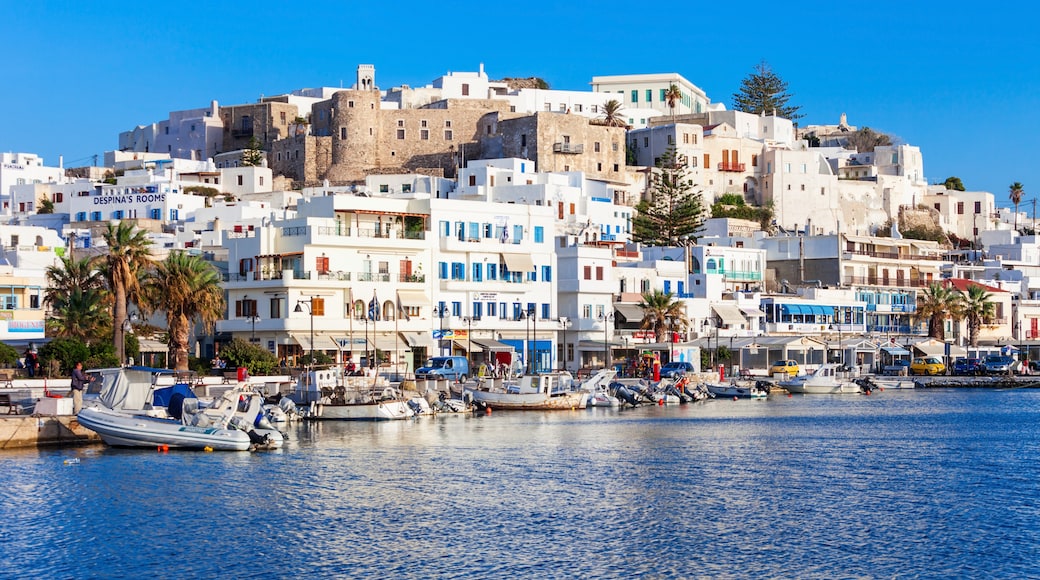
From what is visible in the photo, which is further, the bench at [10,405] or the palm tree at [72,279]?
the palm tree at [72,279]

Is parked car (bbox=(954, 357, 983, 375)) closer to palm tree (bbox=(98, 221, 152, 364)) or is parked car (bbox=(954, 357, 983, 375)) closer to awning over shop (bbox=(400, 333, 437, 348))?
awning over shop (bbox=(400, 333, 437, 348))

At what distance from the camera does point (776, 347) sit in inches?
3041

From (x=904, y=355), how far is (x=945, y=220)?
4013cm

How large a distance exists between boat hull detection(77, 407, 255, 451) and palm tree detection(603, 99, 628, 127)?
7173 centimetres

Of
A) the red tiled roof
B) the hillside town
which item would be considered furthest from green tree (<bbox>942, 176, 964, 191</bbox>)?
the red tiled roof

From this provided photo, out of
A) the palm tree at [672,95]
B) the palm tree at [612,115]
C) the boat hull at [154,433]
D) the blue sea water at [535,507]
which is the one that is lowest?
the blue sea water at [535,507]

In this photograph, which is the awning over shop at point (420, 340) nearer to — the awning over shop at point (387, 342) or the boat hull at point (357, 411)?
the awning over shop at point (387, 342)

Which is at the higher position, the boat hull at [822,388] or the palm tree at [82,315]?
the palm tree at [82,315]

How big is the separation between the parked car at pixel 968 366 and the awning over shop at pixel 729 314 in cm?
1485

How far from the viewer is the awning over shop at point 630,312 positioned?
7388 centimetres

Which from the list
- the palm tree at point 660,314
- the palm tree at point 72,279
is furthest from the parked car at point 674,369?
the palm tree at point 72,279

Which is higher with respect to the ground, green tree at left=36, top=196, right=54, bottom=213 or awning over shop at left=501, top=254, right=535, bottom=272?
green tree at left=36, top=196, right=54, bottom=213

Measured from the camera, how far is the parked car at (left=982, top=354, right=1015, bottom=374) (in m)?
83.7

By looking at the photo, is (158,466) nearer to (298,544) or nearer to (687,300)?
(298,544)
